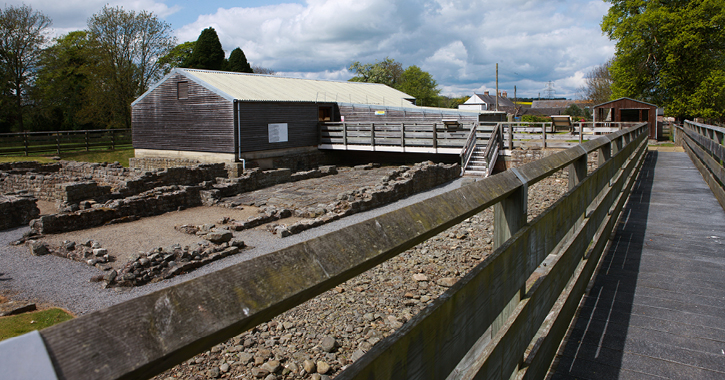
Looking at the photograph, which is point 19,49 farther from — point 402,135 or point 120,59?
point 402,135

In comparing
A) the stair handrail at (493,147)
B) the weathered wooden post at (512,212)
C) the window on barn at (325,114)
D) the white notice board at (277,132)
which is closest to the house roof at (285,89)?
the window on barn at (325,114)

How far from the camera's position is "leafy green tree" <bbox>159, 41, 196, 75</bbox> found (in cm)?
4525

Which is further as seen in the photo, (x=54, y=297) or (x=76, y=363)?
(x=54, y=297)

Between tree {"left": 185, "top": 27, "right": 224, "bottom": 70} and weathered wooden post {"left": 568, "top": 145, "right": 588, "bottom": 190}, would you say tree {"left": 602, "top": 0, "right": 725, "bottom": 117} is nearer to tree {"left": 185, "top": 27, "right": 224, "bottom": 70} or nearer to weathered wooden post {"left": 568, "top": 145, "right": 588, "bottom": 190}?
tree {"left": 185, "top": 27, "right": 224, "bottom": 70}

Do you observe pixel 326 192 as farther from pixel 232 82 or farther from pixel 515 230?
pixel 515 230

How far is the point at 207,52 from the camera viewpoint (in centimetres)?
5041

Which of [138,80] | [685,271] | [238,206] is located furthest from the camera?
[138,80]

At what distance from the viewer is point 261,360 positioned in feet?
18.3

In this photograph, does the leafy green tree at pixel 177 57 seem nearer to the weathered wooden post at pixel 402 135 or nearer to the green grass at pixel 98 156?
the green grass at pixel 98 156

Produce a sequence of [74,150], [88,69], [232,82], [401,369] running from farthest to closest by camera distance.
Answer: [88,69], [74,150], [232,82], [401,369]

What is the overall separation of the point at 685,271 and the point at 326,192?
15.5 metres

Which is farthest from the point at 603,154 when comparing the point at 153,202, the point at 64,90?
the point at 64,90

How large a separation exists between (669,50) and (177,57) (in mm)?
46005

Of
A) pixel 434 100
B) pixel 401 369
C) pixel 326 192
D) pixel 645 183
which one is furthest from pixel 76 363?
pixel 434 100
